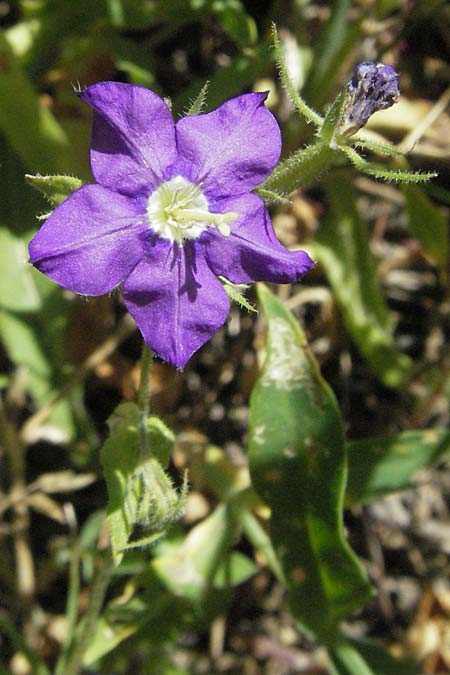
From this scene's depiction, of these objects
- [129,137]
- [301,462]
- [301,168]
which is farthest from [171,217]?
[301,462]

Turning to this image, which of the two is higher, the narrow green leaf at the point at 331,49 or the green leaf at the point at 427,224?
the narrow green leaf at the point at 331,49

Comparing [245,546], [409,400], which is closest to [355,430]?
[409,400]

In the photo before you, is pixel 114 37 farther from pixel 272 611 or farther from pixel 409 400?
pixel 272 611

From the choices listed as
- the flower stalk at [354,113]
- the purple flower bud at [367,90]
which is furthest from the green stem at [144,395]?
the purple flower bud at [367,90]

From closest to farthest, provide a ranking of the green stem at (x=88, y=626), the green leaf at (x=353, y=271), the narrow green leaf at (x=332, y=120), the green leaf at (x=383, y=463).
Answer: the narrow green leaf at (x=332, y=120) → the green stem at (x=88, y=626) → the green leaf at (x=383, y=463) → the green leaf at (x=353, y=271)

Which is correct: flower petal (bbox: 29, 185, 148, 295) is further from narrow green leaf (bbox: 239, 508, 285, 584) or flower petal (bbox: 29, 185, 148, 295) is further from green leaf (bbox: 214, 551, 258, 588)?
green leaf (bbox: 214, 551, 258, 588)

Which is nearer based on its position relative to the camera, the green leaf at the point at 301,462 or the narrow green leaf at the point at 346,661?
the green leaf at the point at 301,462

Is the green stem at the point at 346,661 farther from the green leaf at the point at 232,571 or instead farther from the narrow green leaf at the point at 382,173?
the narrow green leaf at the point at 382,173
